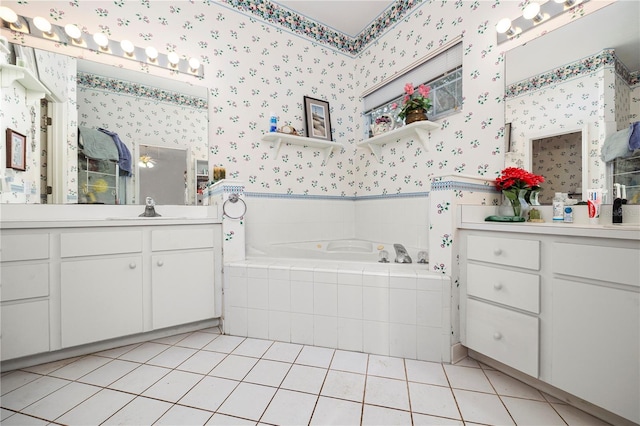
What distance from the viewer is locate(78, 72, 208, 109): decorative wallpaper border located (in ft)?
6.58

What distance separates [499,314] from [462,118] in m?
1.50

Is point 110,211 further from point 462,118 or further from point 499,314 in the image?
point 462,118

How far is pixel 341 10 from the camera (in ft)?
8.89

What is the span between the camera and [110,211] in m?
2.01

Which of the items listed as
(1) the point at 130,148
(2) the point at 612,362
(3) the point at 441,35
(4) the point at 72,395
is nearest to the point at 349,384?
(2) the point at 612,362

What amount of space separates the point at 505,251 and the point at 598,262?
0.35 meters

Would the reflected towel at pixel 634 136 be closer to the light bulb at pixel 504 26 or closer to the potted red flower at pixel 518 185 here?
the potted red flower at pixel 518 185

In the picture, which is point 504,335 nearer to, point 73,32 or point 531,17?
point 531,17

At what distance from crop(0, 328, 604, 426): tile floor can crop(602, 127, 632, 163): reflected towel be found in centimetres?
128

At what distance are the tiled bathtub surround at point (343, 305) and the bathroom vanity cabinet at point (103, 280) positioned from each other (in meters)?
0.26

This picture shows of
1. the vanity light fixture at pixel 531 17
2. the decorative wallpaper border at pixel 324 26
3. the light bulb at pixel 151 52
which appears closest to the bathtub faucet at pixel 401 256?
the vanity light fixture at pixel 531 17

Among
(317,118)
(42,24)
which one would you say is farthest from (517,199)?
(42,24)

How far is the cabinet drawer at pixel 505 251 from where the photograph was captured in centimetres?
127

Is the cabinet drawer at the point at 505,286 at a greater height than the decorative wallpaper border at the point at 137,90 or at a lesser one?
lesser
